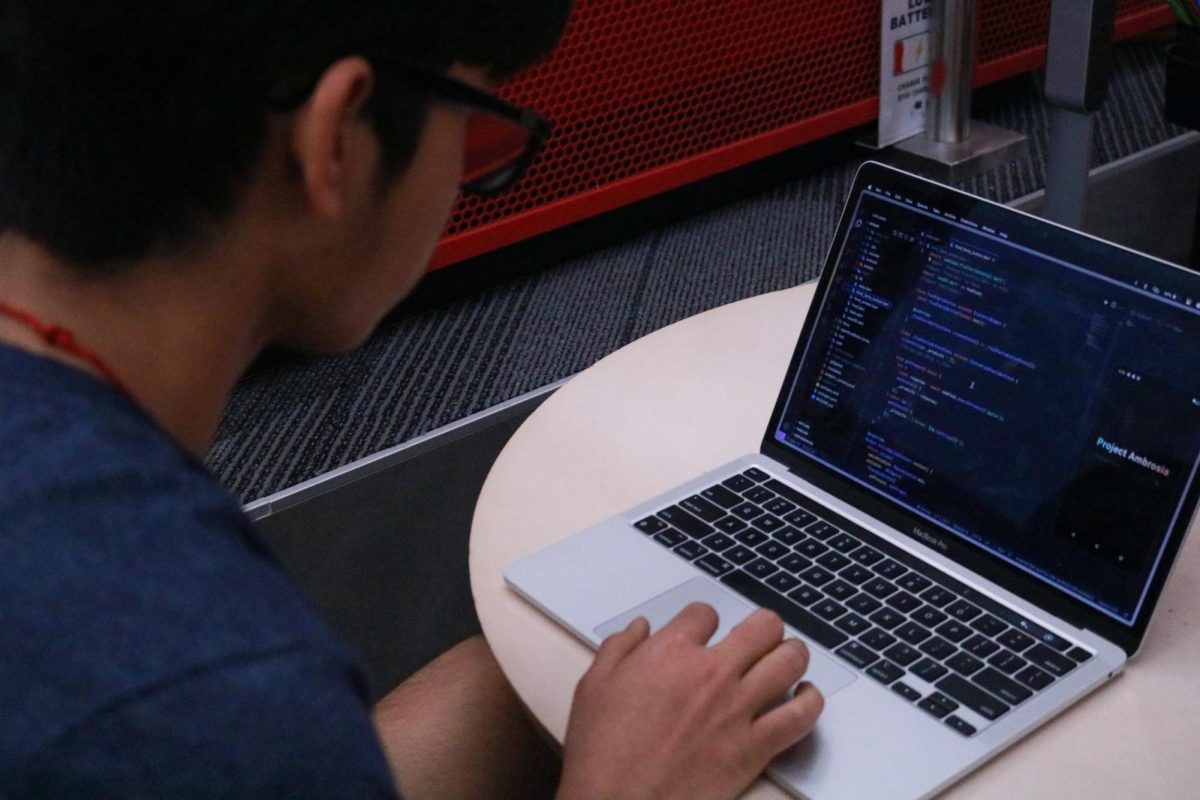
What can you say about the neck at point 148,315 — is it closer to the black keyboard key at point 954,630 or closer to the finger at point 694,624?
the finger at point 694,624

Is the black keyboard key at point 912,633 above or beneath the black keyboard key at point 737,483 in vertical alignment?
beneath

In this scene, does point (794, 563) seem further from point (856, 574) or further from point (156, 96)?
point (156, 96)

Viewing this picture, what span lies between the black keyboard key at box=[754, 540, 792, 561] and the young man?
0.28 ft

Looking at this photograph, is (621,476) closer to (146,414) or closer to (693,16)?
(146,414)

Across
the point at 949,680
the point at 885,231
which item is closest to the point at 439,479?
the point at 885,231

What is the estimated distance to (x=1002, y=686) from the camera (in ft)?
2.20

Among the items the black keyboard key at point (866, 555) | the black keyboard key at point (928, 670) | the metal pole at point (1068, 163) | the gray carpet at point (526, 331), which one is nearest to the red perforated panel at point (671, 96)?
the gray carpet at point (526, 331)

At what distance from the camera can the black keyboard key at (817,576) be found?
0.76 m

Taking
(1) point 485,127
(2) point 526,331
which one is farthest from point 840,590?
(2) point 526,331

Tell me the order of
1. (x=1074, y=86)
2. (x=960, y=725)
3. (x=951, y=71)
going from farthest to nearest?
(x=951, y=71) → (x=1074, y=86) → (x=960, y=725)

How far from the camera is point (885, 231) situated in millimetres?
821

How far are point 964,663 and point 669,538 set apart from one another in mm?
196

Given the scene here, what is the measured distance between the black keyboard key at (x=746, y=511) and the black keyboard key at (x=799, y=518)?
0.02 m

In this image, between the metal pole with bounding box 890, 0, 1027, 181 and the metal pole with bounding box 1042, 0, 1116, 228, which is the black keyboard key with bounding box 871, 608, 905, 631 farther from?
the metal pole with bounding box 890, 0, 1027, 181
